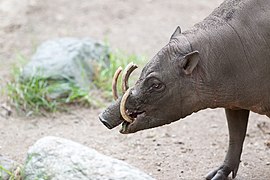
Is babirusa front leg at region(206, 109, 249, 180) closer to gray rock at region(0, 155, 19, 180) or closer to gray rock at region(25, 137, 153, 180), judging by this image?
gray rock at region(25, 137, 153, 180)

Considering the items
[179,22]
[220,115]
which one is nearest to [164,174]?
[220,115]

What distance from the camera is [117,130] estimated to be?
20.7ft

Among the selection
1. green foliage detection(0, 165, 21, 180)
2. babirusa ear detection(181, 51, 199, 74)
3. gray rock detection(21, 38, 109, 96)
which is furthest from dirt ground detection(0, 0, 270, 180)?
babirusa ear detection(181, 51, 199, 74)

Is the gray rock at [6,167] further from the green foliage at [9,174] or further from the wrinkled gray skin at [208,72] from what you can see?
the wrinkled gray skin at [208,72]

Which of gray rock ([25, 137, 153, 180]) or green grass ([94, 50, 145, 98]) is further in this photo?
green grass ([94, 50, 145, 98])

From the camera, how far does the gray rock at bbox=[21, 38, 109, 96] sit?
6820mm

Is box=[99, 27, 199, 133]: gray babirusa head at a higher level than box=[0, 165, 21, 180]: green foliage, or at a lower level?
higher

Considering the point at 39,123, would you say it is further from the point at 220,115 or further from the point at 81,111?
the point at 220,115

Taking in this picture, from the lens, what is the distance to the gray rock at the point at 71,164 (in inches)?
174

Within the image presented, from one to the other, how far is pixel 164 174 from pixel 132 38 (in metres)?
3.25

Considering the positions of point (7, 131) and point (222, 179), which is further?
point (7, 131)

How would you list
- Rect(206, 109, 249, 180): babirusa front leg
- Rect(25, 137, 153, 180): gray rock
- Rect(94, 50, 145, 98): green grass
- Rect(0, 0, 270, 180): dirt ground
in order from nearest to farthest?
Rect(25, 137, 153, 180): gray rock
Rect(206, 109, 249, 180): babirusa front leg
Rect(0, 0, 270, 180): dirt ground
Rect(94, 50, 145, 98): green grass

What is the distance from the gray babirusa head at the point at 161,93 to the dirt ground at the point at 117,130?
2.80 ft

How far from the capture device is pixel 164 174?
5332 millimetres
